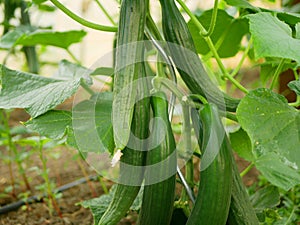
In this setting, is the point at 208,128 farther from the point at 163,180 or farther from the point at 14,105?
the point at 14,105

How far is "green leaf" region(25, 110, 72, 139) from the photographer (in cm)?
92

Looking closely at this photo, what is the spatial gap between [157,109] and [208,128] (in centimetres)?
9

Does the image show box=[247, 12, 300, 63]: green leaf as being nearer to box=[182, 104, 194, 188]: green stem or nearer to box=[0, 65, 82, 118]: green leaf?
box=[182, 104, 194, 188]: green stem

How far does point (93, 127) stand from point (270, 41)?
37 centimetres

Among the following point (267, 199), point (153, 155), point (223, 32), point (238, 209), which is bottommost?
point (267, 199)

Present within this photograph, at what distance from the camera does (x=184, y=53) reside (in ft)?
2.93

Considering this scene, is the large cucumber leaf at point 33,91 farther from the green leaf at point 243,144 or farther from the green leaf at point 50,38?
the green leaf at point 243,144

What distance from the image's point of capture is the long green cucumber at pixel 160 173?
2.68ft

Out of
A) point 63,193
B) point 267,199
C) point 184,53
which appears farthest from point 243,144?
point 63,193

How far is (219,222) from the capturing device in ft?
2.64

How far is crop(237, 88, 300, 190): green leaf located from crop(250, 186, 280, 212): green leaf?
36 centimetres

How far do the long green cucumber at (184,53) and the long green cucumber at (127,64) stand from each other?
61mm

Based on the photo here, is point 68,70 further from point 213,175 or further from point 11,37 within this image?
point 213,175

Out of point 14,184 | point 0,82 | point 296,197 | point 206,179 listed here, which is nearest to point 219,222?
point 206,179
